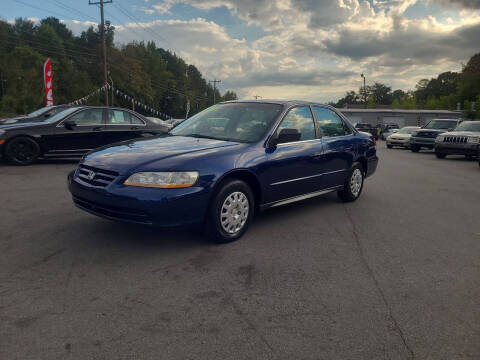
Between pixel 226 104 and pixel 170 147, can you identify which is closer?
pixel 170 147

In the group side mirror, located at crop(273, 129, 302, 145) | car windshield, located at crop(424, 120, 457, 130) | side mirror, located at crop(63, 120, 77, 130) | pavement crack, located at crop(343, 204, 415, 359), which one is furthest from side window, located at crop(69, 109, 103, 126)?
car windshield, located at crop(424, 120, 457, 130)

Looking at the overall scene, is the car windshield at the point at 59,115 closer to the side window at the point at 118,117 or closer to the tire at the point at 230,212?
the side window at the point at 118,117

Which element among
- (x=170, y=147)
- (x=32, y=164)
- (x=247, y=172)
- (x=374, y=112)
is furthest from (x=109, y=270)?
(x=374, y=112)

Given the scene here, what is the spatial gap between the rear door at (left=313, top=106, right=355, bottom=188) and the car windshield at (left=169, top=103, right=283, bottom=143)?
957mm

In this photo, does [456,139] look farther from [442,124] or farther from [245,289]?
[245,289]

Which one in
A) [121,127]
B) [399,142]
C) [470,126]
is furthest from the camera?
[399,142]

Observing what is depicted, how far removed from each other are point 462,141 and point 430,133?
470 centimetres

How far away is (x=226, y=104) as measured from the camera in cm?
585

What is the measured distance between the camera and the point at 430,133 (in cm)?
2016

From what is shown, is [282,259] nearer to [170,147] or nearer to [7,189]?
[170,147]

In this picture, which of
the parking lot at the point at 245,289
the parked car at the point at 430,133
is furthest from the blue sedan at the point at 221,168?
the parked car at the point at 430,133

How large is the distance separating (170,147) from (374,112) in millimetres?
68226

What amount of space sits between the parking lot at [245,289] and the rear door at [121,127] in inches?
207

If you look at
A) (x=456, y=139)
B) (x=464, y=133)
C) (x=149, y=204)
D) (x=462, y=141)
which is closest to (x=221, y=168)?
(x=149, y=204)
